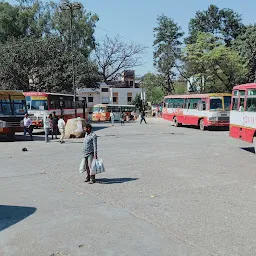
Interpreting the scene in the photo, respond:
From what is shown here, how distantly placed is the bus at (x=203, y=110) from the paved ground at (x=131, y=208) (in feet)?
47.5

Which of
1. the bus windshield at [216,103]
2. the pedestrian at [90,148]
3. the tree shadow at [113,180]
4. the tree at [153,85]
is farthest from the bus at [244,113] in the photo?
the tree at [153,85]

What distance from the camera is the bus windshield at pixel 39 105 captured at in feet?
86.0

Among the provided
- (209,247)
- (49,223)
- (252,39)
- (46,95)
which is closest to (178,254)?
(209,247)

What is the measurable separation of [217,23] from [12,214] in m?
51.6

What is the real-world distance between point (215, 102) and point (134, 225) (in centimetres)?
2279

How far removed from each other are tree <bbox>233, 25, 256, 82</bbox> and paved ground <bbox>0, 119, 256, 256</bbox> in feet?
111

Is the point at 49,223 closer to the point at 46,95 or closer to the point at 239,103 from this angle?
the point at 239,103

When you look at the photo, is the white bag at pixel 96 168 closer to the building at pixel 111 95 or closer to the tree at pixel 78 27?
the tree at pixel 78 27

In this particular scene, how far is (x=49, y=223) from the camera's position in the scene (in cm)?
611

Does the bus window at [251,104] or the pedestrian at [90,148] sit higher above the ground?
the bus window at [251,104]

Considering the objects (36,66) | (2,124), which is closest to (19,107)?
(2,124)

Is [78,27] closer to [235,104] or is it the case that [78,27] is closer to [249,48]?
[249,48]

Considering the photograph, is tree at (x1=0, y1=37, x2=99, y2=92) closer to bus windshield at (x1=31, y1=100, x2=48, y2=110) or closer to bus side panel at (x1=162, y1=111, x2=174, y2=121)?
bus side panel at (x1=162, y1=111, x2=174, y2=121)

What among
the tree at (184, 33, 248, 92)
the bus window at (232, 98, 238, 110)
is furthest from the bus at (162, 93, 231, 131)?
the bus window at (232, 98, 238, 110)
